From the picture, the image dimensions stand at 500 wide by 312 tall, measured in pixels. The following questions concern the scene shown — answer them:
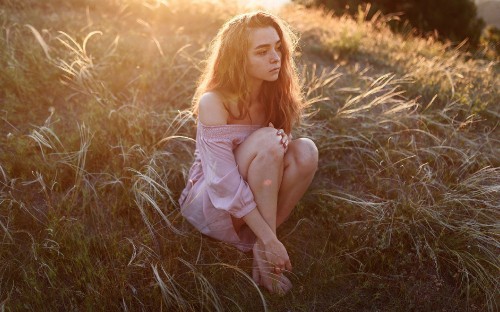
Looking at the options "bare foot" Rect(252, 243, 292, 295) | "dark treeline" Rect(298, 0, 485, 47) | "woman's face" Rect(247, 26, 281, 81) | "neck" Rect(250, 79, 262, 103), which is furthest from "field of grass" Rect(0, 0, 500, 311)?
"dark treeline" Rect(298, 0, 485, 47)

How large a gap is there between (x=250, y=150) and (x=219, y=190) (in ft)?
0.94

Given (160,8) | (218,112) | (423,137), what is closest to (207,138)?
(218,112)

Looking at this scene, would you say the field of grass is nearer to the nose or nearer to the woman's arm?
the woman's arm

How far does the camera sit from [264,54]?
2646mm

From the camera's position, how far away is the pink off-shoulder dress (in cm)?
251

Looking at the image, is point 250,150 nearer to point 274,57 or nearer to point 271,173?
point 271,173

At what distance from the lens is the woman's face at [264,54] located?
2592 mm

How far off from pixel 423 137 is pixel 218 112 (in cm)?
195

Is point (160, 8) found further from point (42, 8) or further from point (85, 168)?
point (85, 168)

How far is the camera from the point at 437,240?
2682mm

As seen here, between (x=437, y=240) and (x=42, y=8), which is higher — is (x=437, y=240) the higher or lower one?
the lower one

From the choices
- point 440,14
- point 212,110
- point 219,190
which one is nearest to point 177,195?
point 219,190

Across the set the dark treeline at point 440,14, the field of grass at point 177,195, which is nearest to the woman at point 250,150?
the field of grass at point 177,195

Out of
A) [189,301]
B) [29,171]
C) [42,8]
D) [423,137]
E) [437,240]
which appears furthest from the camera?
[42,8]
